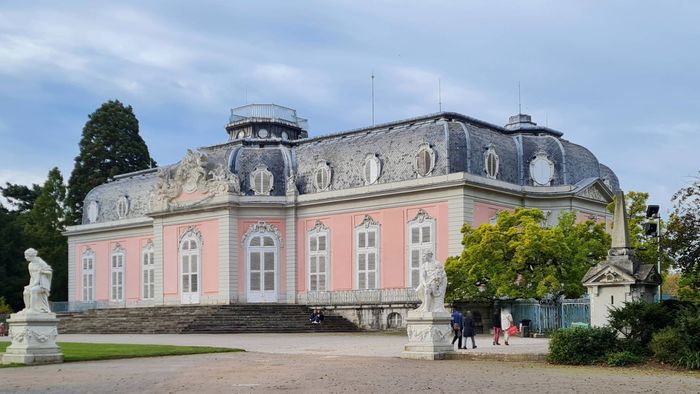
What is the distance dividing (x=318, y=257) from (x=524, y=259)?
14423mm

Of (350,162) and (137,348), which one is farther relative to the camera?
(350,162)

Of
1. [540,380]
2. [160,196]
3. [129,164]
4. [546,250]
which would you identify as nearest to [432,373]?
[540,380]

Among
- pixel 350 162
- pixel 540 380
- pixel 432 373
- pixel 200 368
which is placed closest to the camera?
pixel 540 380

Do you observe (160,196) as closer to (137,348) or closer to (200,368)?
(137,348)

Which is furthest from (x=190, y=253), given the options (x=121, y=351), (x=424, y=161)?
(x=121, y=351)

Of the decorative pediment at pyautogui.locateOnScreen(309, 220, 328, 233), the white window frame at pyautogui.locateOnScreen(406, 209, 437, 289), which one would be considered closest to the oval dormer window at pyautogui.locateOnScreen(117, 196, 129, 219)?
the decorative pediment at pyautogui.locateOnScreen(309, 220, 328, 233)

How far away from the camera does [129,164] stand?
2734 inches

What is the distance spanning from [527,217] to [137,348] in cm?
1612

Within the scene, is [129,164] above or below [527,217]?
above

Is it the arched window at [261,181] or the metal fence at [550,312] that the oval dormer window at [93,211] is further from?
the metal fence at [550,312]

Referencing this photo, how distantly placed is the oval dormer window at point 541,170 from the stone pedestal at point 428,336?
22.1 m

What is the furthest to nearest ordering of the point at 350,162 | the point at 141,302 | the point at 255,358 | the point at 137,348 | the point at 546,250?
the point at 141,302
the point at 350,162
the point at 546,250
the point at 137,348
the point at 255,358

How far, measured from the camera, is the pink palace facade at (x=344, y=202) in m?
43.3

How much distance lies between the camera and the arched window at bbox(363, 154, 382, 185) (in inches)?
1790
